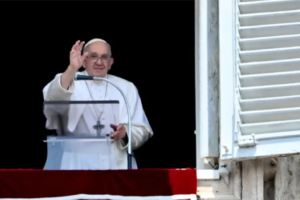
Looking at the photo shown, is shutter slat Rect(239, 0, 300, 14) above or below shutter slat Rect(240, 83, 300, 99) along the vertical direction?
above

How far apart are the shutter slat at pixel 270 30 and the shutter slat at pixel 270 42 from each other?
30 mm

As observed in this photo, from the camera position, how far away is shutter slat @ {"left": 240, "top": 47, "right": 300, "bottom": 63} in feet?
20.4

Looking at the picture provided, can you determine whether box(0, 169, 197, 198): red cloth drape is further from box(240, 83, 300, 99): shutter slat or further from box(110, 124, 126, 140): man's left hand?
box(240, 83, 300, 99): shutter slat

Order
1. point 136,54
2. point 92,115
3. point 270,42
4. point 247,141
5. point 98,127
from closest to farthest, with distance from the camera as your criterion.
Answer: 1. point 247,141
2. point 270,42
3. point 98,127
4. point 92,115
5. point 136,54

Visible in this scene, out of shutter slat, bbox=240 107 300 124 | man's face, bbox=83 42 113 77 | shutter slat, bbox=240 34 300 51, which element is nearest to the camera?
shutter slat, bbox=240 107 300 124

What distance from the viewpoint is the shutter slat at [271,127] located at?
6090 millimetres

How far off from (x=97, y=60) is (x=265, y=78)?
4.70 ft

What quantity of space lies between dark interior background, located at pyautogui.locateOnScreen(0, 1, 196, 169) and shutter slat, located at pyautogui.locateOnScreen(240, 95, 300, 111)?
251cm

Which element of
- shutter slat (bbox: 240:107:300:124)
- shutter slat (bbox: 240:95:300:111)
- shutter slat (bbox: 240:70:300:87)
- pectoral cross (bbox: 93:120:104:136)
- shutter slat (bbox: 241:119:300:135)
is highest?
shutter slat (bbox: 240:70:300:87)

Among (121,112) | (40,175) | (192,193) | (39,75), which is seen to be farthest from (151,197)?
(39,75)

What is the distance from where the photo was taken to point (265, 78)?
6.20 m

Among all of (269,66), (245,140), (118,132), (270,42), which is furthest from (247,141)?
(118,132)

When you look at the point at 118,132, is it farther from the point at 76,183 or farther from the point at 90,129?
the point at 76,183

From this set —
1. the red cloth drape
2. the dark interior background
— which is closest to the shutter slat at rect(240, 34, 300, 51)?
the red cloth drape
